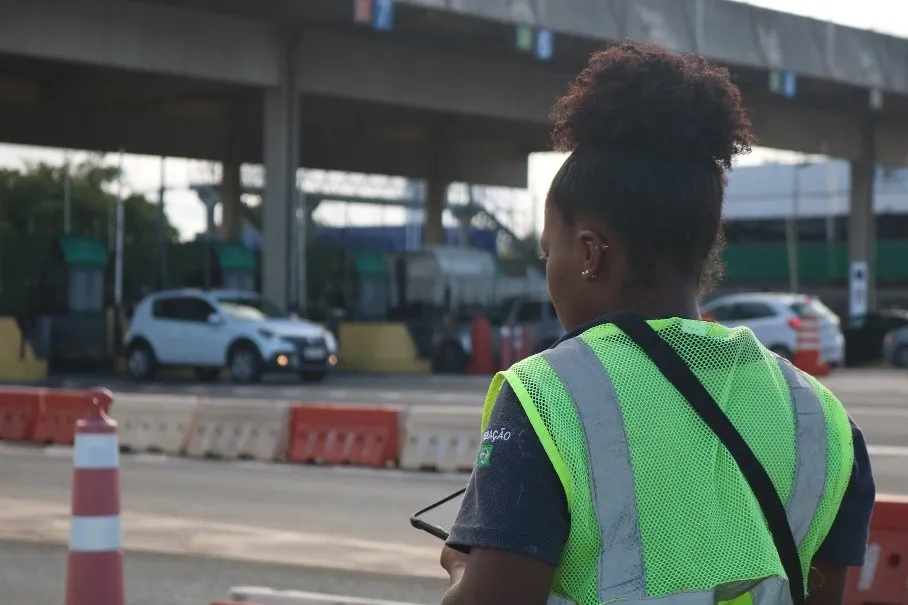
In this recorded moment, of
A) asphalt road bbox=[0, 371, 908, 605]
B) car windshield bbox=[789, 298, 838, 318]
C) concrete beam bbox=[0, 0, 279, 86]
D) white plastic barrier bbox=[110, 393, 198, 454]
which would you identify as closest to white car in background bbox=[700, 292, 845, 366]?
car windshield bbox=[789, 298, 838, 318]

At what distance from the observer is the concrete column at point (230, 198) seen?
41344mm

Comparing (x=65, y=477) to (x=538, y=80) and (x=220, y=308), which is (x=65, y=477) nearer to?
(x=220, y=308)

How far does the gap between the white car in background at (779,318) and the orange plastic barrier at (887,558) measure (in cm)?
2063

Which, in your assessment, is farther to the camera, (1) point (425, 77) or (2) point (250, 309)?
(1) point (425, 77)

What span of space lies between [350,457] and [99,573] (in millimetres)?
7609

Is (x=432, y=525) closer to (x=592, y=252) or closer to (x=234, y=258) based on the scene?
(x=592, y=252)

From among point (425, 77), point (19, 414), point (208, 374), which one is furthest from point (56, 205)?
point (19, 414)

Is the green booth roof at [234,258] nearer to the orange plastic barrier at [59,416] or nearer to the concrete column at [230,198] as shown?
the concrete column at [230,198]

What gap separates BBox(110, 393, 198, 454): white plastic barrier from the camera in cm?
1412

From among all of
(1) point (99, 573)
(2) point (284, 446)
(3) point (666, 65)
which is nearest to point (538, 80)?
(2) point (284, 446)

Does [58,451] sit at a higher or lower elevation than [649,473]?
lower

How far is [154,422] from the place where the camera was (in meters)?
14.3

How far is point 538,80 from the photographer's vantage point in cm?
3525

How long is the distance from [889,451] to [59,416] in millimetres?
7945
